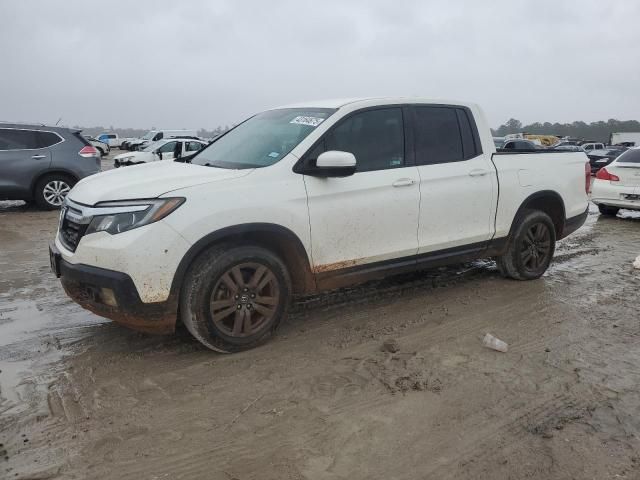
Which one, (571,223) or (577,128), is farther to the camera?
(577,128)

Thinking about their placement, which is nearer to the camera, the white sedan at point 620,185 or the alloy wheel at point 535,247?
the alloy wheel at point 535,247

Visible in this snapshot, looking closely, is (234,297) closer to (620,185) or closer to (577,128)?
(620,185)

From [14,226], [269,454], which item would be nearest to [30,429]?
[269,454]

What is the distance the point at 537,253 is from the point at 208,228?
12.4 feet

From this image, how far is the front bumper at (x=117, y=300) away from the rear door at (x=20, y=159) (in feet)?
25.2

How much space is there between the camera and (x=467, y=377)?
11.5ft

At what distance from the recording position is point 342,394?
3291 millimetres

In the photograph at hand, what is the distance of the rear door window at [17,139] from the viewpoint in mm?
10195

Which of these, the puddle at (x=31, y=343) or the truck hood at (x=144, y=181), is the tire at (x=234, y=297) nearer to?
the truck hood at (x=144, y=181)

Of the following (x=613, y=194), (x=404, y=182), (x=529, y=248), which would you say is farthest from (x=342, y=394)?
(x=613, y=194)

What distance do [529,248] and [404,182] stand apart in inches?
80.2

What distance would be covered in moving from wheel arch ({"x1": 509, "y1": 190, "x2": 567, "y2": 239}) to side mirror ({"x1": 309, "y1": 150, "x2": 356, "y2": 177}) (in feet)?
7.46

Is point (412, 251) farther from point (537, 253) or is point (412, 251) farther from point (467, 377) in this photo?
point (537, 253)

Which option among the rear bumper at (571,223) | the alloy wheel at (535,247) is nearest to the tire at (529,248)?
the alloy wheel at (535,247)
